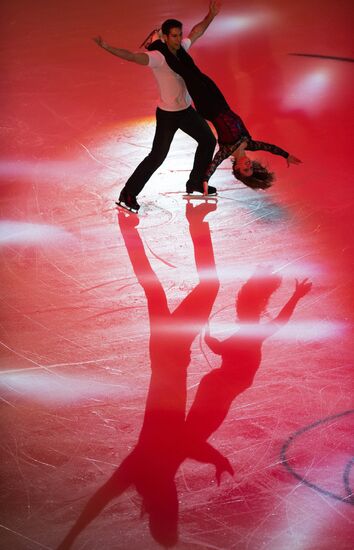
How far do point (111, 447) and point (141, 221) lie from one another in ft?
9.46

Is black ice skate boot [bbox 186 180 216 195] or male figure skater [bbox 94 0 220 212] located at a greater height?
male figure skater [bbox 94 0 220 212]

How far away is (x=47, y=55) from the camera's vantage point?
10992mm

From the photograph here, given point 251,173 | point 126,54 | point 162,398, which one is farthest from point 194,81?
point 162,398

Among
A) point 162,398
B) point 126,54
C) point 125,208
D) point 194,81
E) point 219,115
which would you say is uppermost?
point 126,54

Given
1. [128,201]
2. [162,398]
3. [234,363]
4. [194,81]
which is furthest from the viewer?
[128,201]

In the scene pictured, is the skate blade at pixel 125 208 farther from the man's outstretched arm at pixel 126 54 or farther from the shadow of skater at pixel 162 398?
the man's outstretched arm at pixel 126 54

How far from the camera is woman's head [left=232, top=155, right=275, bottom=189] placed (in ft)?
21.2

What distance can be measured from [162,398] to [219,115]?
2.61 metres

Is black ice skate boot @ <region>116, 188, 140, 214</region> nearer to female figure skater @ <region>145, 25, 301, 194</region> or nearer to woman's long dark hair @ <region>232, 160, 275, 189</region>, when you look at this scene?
female figure skater @ <region>145, 25, 301, 194</region>

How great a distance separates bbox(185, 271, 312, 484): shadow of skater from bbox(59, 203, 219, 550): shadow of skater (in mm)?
91

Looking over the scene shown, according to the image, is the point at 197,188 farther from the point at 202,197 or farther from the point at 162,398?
the point at 162,398

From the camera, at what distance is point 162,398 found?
4.85 meters

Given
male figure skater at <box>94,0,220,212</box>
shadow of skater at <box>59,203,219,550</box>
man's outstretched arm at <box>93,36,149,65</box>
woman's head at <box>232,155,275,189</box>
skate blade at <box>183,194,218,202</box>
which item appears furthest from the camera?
skate blade at <box>183,194,218,202</box>

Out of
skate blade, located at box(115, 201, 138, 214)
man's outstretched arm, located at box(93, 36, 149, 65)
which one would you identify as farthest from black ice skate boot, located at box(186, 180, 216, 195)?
man's outstretched arm, located at box(93, 36, 149, 65)
